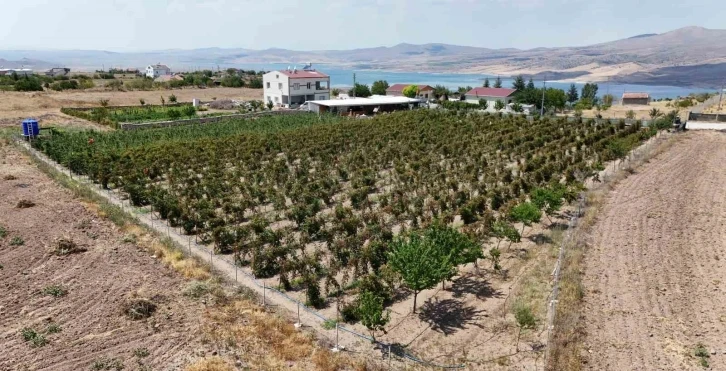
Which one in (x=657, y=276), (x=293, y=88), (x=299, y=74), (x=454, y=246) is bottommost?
(x=657, y=276)

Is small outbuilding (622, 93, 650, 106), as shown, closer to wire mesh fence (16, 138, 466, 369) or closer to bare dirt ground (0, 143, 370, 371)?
wire mesh fence (16, 138, 466, 369)

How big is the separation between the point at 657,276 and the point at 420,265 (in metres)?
7.14

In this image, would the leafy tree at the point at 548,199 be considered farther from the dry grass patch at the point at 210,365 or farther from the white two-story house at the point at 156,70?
the white two-story house at the point at 156,70

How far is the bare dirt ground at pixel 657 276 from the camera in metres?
10.9

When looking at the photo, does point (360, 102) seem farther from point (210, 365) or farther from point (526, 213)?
point (210, 365)

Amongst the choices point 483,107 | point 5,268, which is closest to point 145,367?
point 5,268

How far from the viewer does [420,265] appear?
11797mm

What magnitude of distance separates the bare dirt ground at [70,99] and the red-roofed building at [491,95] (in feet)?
92.3

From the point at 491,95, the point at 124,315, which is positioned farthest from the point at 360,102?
the point at 124,315

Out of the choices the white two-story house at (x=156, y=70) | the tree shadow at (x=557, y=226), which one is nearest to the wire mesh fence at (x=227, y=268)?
the tree shadow at (x=557, y=226)

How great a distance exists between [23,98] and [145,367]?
56.3 metres

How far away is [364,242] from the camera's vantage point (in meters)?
16.4

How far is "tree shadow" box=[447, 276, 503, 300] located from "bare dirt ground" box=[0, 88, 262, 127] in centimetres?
3845

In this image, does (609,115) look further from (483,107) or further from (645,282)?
(645,282)
